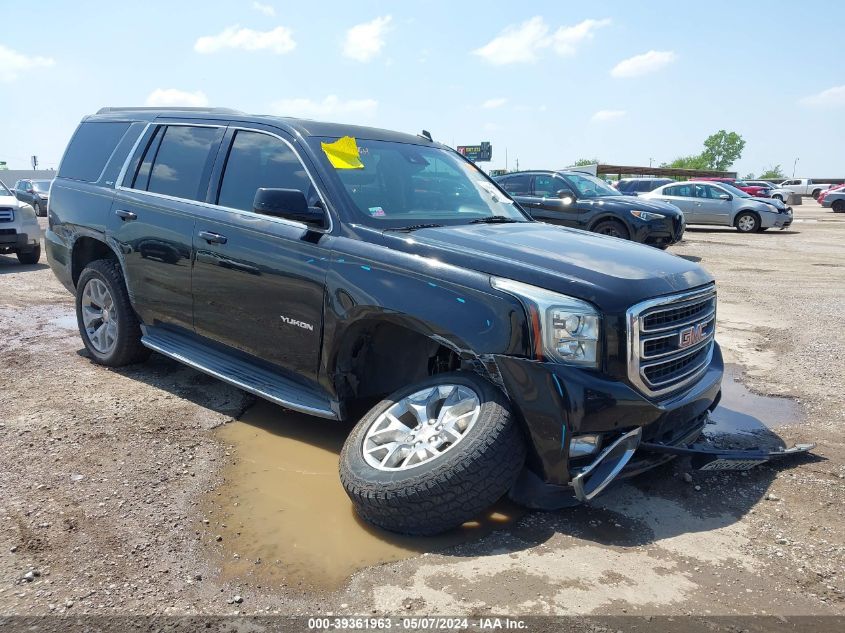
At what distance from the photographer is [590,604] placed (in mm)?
2662

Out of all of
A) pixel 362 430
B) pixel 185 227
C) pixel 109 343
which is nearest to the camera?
pixel 362 430

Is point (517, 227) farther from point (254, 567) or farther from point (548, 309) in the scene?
point (254, 567)

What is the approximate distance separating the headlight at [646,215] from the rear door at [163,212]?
384 inches

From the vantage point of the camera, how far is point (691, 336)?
3.55m

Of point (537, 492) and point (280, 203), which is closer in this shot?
point (537, 492)

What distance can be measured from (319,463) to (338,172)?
5.56ft

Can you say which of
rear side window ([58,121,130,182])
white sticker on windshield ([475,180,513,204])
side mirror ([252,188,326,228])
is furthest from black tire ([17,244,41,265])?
side mirror ([252,188,326,228])

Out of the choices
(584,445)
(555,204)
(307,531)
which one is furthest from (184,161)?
(555,204)

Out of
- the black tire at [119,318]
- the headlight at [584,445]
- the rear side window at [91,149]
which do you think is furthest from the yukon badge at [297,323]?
the rear side window at [91,149]

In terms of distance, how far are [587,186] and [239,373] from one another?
1084 cm

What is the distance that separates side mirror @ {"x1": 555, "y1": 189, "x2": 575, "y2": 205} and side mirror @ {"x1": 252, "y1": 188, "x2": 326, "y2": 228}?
10.1 meters

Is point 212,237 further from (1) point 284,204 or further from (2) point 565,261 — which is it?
(2) point 565,261

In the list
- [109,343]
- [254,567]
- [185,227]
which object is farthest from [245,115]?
[254,567]

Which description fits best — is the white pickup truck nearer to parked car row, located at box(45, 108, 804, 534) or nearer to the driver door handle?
parked car row, located at box(45, 108, 804, 534)
